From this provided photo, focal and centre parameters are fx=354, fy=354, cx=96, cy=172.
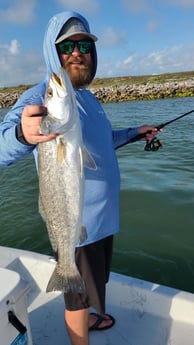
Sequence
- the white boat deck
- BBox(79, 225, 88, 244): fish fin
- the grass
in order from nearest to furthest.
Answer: BBox(79, 225, 88, 244): fish fin, the white boat deck, the grass

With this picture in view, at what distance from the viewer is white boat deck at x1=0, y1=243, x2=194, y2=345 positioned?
3.42 m

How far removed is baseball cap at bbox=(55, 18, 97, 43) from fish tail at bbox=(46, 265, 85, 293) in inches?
66.4

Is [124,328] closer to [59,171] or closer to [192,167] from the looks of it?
[59,171]

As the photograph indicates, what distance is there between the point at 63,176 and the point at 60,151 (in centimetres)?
19

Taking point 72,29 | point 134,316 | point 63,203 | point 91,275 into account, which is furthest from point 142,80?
point 63,203

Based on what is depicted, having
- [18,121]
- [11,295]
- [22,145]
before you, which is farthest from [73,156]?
[11,295]

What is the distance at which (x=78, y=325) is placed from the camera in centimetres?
281

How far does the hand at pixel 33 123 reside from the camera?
1958mm

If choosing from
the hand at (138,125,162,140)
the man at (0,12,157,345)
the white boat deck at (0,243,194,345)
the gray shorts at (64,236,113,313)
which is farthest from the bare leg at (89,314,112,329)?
the hand at (138,125,162,140)

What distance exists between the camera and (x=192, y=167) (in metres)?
10.2

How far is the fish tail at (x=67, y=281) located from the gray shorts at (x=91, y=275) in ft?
0.52

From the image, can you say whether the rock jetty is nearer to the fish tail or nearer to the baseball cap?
the baseball cap

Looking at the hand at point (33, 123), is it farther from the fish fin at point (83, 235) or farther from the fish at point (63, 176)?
the fish fin at point (83, 235)

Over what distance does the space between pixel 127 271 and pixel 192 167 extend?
5632 mm
